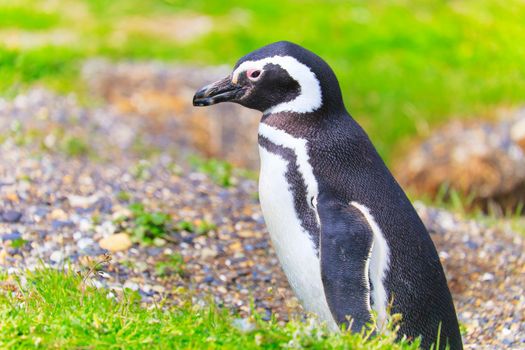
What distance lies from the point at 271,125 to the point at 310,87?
22 cm

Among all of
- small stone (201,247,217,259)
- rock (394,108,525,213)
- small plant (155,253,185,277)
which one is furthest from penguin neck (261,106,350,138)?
rock (394,108,525,213)

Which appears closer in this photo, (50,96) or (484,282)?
(484,282)

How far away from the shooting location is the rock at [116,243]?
454 cm

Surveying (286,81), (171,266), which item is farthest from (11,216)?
(286,81)

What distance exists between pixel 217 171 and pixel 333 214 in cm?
253

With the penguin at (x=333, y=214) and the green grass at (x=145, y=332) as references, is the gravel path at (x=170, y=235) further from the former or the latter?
the green grass at (x=145, y=332)

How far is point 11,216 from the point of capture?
4766 millimetres

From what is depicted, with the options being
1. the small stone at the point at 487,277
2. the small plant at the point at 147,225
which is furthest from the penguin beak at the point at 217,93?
the small stone at the point at 487,277

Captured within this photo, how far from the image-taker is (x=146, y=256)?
454 centimetres

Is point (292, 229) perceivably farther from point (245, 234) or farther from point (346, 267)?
point (245, 234)

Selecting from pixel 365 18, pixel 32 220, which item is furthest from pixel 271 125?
pixel 365 18

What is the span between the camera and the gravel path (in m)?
4.33

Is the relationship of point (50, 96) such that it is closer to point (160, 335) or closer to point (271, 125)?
point (271, 125)

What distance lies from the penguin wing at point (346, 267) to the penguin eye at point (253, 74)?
71cm
